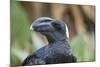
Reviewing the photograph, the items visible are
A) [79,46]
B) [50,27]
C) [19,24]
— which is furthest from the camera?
[79,46]

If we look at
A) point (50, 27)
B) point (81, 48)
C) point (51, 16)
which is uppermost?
point (51, 16)

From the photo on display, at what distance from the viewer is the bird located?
1768 mm

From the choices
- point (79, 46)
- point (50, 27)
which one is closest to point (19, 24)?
point (50, 27)

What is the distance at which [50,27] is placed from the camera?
1812 millimetres

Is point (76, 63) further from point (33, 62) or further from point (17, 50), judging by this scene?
point (17, 50)

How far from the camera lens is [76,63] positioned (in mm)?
1896

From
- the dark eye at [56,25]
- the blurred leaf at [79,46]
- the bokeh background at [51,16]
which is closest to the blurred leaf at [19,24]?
the bokeh background at [51,16]

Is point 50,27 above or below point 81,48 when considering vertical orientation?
above

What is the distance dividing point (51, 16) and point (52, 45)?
28 cm

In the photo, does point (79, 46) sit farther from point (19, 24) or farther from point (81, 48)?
point (19, 24)

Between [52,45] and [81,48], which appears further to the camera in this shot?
[81,48]

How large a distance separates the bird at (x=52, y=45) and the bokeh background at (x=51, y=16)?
0.13 ft

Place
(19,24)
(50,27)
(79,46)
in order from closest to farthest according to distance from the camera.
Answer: (19,24) < (50,27) < (79,46)

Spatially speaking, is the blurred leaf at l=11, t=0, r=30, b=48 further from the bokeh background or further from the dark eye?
the dark eye
